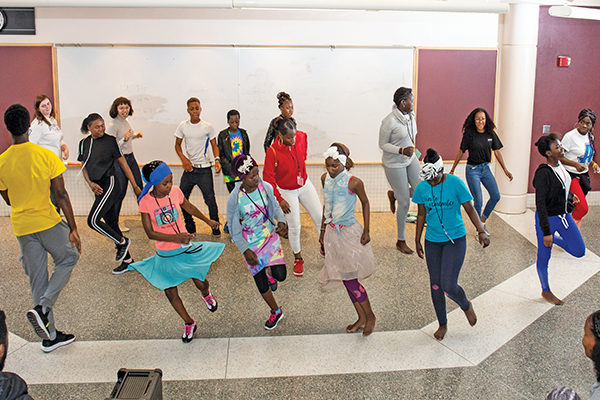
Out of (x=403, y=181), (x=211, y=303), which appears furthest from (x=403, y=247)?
(x=211, y=303)

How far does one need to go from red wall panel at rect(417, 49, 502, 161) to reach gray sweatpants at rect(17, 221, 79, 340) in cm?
572

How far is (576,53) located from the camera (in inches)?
351

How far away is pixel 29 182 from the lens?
451cm

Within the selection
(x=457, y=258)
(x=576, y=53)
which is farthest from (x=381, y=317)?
(x=576, y=53)

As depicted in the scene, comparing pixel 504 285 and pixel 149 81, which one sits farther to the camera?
pixel 149 81

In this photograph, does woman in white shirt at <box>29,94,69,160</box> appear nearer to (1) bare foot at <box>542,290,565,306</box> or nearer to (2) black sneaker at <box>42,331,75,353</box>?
(2) black sneaker at <box>42,331,75,353</box>

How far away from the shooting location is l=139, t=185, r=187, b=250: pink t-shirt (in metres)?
4.64

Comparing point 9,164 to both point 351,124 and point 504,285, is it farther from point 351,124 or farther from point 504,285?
point 351,124

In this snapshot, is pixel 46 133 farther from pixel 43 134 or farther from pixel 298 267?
pixel 298 267

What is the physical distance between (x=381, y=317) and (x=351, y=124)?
13.5 feet

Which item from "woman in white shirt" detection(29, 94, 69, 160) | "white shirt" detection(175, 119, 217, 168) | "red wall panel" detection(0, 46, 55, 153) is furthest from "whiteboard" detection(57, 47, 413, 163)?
"woman in white shirt" detection(29, 94, 69, 160)

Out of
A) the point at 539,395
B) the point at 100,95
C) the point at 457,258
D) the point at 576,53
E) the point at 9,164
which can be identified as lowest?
the point at 539,395

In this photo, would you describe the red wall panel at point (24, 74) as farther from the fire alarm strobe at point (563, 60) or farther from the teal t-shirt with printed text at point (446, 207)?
the fire alarm strobe at point (563, 60)

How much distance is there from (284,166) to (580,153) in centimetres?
363
